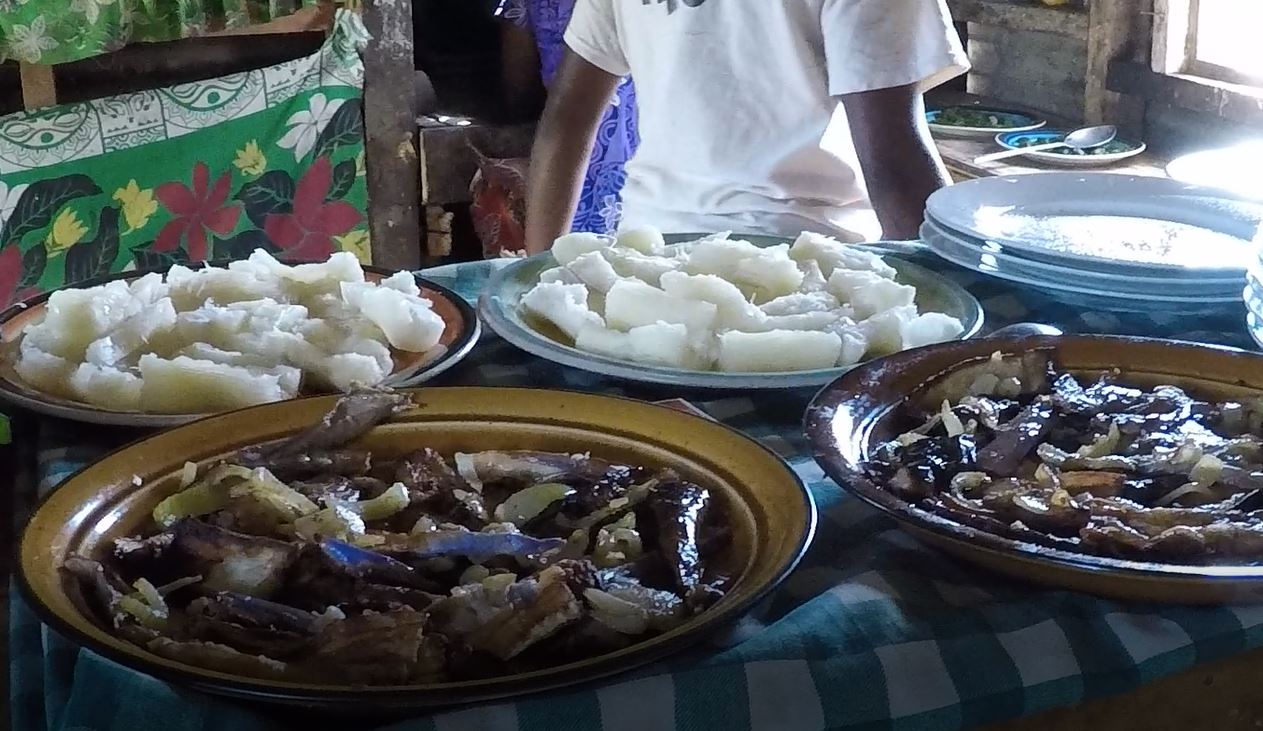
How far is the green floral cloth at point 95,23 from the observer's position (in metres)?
2.25

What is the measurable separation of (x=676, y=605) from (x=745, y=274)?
0.57 m

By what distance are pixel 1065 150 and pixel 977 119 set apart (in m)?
0.38

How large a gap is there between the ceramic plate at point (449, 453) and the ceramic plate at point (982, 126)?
2.79 meters

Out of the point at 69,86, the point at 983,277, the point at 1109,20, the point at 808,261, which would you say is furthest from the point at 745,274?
the point at 1109,20

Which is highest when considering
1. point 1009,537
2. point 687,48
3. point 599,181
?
point 687,48

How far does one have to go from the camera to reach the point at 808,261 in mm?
1224

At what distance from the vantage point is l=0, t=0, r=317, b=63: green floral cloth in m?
2.25

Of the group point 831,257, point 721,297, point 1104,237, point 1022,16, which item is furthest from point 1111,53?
point 721,297

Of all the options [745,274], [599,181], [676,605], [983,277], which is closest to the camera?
[676,605]

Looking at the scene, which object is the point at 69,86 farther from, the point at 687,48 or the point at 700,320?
the point at 700,320

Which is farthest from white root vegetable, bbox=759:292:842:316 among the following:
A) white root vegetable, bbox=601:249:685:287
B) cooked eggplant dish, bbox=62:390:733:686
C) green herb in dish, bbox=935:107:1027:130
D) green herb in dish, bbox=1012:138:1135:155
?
green herb in dish, bbox=935:107:1027:130

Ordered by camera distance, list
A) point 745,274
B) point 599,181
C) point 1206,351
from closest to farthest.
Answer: point 1206,351
point 745,274
point 599,181

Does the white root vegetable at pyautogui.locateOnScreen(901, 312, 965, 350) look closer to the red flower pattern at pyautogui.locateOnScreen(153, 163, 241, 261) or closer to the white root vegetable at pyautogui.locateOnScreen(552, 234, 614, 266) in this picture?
the white root vegetable at pyautogui.locateOnScreen(552, 234, 614, 266)

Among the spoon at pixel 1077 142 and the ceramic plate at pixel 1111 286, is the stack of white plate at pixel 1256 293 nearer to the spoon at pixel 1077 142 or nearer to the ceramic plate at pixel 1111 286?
the ceramic plate at pixel 1111 286
